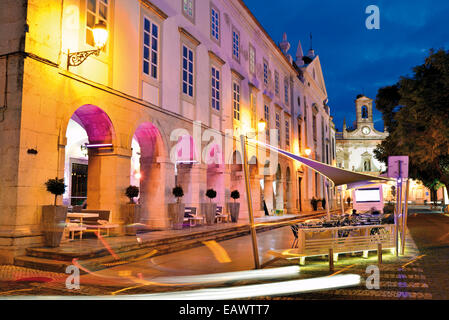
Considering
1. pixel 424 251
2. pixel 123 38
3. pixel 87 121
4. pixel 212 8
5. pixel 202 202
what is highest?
pixel 212 8

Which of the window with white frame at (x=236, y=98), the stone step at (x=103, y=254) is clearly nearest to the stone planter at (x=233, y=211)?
the window with white frame at (x=236, y=98)


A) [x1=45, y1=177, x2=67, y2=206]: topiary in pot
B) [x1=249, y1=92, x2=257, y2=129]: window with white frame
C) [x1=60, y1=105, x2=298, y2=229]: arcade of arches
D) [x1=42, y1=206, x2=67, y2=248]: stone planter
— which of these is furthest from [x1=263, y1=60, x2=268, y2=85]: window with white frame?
[x1=42, y1=206, x2=67, y2=248]: stone planter

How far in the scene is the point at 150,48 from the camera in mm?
13750

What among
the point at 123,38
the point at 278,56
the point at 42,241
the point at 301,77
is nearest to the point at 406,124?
the point at 278,56

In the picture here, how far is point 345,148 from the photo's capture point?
73.2m

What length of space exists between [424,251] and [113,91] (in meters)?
9.82

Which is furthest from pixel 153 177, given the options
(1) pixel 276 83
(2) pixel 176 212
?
(1) pixel 276 83

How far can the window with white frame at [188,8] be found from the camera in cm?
1609

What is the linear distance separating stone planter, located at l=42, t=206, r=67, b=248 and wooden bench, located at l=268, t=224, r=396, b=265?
474 cm

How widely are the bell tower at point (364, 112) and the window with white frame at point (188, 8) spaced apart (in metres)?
61.1

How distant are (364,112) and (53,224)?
70830 millimetres

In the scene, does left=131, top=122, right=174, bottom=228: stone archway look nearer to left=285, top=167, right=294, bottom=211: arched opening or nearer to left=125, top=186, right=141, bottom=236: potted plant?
left=125, top=186, right=141, bottom=236: potted plant

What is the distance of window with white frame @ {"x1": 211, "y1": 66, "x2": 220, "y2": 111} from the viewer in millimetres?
18656
